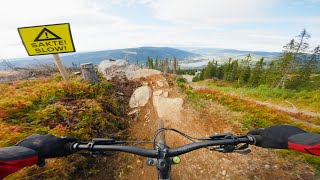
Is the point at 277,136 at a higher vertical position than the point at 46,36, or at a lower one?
lower

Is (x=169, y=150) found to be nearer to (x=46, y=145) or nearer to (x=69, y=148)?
(x=69, y=148)

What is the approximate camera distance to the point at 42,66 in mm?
15508

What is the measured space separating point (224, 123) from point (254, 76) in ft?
187

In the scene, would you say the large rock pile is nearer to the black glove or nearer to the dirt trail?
the dirt trail

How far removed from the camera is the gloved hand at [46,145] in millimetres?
2225

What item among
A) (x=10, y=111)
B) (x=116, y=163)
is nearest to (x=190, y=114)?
(x=116, y=163)

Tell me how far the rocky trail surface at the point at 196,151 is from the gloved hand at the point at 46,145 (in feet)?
11.6

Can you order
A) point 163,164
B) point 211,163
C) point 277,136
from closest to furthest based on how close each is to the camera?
point 163,164
point 277,136
point 211,163

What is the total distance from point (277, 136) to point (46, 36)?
28.3 ft

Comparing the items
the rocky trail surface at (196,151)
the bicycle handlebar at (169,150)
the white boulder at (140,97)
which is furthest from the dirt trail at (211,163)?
the bicycle handlebar at (169,150)

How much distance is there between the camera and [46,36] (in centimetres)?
707

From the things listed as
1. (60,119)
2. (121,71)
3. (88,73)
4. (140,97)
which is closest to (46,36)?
(88,73)

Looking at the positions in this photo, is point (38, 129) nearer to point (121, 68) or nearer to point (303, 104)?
point (121, 68)

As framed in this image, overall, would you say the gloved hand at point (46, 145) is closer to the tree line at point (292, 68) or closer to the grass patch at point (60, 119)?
the grass patch at point (60, 119)
